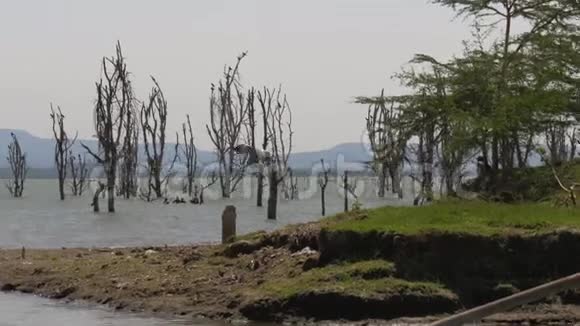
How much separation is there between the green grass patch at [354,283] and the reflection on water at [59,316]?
159 centimetres

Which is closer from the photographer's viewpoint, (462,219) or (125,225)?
(462,219)

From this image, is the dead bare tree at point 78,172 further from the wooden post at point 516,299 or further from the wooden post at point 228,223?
the wooden post at point 516,299

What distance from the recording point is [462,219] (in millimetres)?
16500

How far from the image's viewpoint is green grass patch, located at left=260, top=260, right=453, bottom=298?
14273 millimetres

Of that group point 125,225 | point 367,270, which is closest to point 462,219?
point 367,270

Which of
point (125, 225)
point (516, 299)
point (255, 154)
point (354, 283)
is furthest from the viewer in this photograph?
point (255, 154)

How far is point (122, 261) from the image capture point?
784 inches

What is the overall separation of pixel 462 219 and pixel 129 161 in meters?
55.3

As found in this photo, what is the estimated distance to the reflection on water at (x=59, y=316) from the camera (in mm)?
14591

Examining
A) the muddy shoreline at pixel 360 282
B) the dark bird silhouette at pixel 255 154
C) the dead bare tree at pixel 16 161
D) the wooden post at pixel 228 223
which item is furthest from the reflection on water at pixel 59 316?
the dead bare tree at pixel 16 161

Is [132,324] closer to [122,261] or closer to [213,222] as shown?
[122,261]

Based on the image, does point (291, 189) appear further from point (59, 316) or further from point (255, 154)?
point (59, 316)

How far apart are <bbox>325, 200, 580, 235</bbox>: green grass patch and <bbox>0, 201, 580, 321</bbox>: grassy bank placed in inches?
0.7

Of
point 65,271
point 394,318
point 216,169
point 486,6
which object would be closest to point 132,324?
point 394,318
